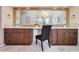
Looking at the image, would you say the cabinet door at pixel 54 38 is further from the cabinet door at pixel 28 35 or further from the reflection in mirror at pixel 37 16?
the reflection in mirror at pixel 37 16

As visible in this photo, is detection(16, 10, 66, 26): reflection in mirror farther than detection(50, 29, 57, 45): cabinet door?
Yes

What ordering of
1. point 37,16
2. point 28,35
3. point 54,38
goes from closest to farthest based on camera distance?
point 54,38 < point 28,35 < point 37,16

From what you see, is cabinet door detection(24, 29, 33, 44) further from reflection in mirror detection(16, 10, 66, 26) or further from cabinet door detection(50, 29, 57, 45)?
reflection in mirror detection(16, 10, 66, 26)

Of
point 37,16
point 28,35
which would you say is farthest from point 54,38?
point 37,16

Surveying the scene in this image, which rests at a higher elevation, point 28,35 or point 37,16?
point 37,16

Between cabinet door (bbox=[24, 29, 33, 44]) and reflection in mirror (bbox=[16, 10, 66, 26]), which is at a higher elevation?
reflection in mirror (bbox=[16, 10, 66, 26])

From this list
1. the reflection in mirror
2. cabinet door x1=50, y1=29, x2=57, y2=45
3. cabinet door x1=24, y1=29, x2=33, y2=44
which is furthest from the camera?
the reflection in mirror

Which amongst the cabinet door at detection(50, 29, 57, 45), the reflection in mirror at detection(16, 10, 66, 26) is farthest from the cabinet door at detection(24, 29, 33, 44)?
the reflection in mirror at detection(16, 10, 66, 26)

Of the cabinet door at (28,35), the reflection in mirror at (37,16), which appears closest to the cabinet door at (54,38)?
the cabinet door at (28,35)

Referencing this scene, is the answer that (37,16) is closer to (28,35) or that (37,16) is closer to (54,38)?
(28,35)

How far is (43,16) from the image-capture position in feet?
18.2
